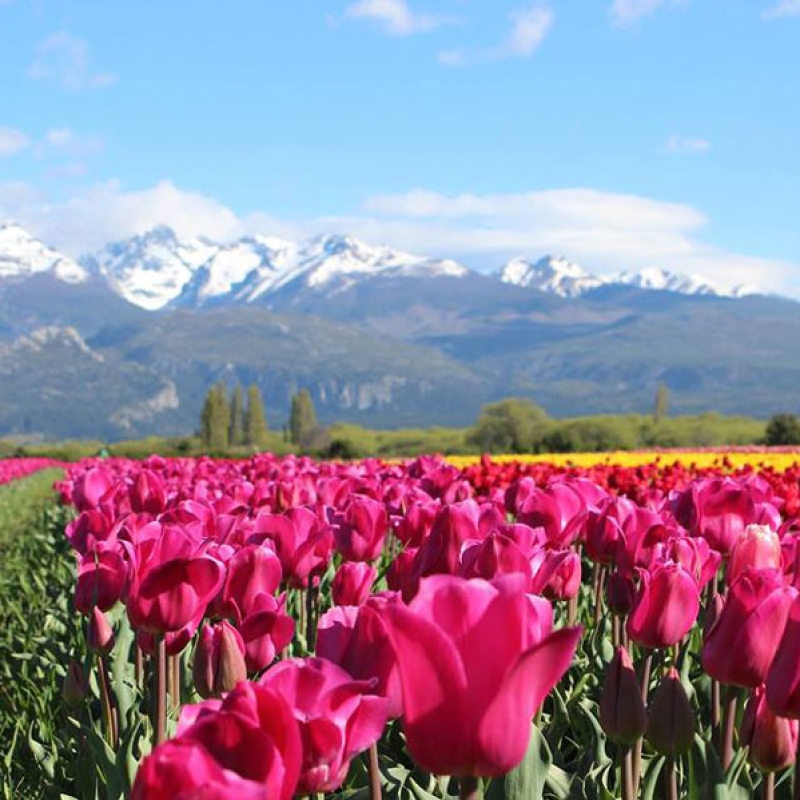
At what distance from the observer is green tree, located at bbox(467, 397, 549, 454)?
4584 centimetres

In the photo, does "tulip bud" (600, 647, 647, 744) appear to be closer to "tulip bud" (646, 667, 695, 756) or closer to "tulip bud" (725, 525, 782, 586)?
"tulip bud" (646, 667, 695, 756)

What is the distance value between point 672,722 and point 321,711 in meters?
0.83

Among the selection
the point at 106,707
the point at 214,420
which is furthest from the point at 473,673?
the point at 214,420

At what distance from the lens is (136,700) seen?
3623 millimetres

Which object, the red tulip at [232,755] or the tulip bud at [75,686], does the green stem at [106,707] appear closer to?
the tulip bud at [75,686]

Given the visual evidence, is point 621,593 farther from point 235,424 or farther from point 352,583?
point 235,424

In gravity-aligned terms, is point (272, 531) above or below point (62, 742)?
above

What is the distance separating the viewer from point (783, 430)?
39.1 metres

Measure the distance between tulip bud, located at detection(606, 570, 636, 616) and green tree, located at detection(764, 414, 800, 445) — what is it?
37300 millimetres

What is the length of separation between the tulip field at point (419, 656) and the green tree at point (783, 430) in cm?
3546

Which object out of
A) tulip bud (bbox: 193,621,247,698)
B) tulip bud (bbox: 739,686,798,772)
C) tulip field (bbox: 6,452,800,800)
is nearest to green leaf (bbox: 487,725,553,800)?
tulip field (bbox: 6,452,800,800)

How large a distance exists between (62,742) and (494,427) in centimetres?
4527

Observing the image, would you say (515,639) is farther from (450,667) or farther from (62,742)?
(62,742)

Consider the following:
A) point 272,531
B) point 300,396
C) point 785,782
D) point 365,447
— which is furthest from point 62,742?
point 300,396
